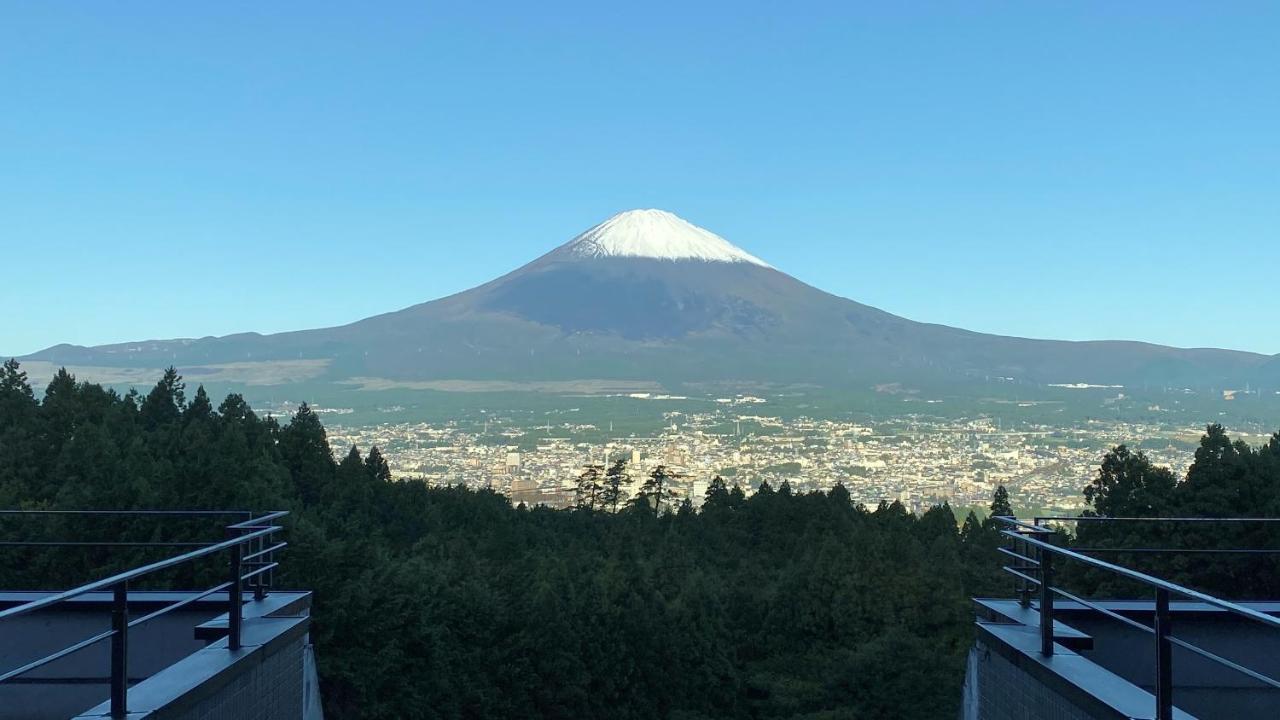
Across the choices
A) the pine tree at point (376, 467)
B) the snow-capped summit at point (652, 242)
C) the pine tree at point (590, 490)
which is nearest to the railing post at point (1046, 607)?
the pine tree at point (376, 467)

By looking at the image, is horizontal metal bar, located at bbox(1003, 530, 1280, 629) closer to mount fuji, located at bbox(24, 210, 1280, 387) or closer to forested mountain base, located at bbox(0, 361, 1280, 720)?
forested mountain base, located at bbox(0, 361, 1280, 720)

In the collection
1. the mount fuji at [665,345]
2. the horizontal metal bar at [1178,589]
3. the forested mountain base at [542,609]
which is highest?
the mount fuji at [665,345]

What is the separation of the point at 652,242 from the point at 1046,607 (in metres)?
140

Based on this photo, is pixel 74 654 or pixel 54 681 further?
pixel 74 654

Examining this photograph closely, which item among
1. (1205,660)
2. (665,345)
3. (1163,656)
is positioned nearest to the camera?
(1163,656)

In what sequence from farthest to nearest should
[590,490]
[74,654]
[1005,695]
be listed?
[590,490]
[74,654]
[1005,695]

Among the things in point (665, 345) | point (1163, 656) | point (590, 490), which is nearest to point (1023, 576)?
point (1163, 656)

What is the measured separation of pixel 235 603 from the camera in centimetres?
538

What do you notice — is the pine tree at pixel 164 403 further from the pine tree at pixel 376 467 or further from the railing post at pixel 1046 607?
the railing post at pixel 1046 607

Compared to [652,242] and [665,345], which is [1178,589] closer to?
[665,345]

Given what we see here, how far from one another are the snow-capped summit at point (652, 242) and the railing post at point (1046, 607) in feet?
444

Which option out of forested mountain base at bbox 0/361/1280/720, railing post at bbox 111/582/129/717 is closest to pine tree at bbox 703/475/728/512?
forested mountain base at bbox 0/361/1280/720

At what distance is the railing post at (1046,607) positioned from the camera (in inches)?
207

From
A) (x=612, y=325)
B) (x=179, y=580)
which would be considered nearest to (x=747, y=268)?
(x=612, y=325)
